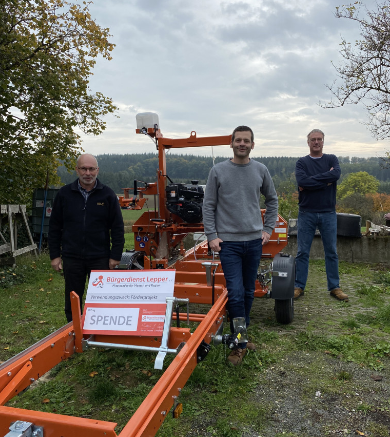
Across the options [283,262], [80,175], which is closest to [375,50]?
[283,262]

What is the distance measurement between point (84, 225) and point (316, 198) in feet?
11.4

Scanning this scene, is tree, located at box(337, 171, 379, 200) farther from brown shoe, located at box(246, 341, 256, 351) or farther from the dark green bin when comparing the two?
brown shoe, located at box(246, 341, 256, 351)

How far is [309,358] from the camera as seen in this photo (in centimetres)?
389

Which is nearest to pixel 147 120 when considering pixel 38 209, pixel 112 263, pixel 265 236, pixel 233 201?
pixel 112 263

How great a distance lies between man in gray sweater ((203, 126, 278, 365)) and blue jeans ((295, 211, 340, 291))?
88.2 inches

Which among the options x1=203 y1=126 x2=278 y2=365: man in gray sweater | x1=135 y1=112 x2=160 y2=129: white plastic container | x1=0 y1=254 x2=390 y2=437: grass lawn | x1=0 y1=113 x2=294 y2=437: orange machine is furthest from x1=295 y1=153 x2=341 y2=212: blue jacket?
x1=135 y1=112 x2=160 y2=129: white plastic container

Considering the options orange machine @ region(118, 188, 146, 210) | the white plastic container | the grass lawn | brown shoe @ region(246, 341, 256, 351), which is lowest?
the grass lawn

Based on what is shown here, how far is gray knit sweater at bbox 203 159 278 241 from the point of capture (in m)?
3.58

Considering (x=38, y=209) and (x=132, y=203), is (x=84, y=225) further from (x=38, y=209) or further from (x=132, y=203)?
(x=38, y=209)

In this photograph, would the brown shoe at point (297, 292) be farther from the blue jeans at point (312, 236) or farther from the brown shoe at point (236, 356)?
the brown shoe at point (236, 356)

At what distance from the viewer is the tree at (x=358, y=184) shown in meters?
68.1

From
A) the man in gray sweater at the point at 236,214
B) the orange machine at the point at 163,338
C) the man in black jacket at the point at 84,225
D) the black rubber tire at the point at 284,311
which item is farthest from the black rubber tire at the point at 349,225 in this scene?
the man in black jacket at the point at 84,225

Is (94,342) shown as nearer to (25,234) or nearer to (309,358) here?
(309,358)

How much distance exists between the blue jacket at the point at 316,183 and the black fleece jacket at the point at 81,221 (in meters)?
3.04
